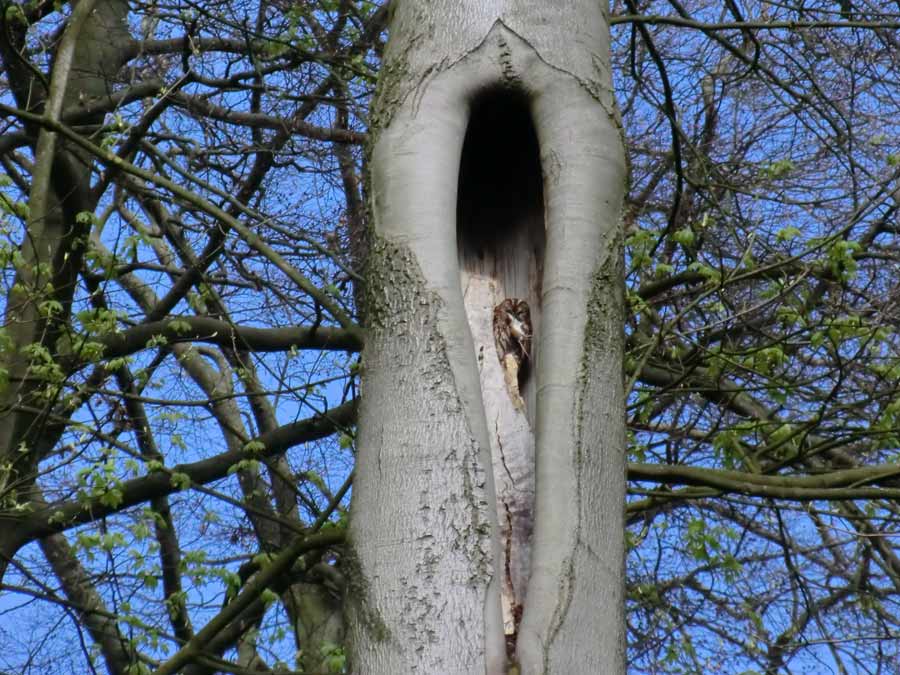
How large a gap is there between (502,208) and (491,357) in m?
0.31

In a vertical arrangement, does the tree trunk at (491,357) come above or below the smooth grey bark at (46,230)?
below

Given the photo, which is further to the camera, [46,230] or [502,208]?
[46,230]

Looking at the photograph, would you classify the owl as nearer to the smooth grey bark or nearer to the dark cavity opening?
the dark cavity opening

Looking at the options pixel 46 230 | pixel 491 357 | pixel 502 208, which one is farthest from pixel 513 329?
pixel 46 230

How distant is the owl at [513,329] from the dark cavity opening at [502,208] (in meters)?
0.01

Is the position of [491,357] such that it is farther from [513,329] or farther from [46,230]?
[46,230]

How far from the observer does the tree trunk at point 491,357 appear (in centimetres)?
168

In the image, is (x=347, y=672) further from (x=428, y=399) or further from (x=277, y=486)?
(x=277, y=486)

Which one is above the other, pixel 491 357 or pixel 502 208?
pixel 502 208

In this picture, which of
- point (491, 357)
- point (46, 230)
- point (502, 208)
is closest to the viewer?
point (491, 357)

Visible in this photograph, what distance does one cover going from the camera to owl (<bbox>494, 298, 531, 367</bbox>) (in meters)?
2.10

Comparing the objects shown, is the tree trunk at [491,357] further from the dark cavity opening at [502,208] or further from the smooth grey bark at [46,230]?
the smooth grey bark at [46,230]

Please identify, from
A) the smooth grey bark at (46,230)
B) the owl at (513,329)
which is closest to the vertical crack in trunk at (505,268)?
the owl at (513,329)

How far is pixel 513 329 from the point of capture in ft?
6.97
